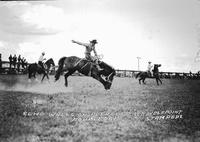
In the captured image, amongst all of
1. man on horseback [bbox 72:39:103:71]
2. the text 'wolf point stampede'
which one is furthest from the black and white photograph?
the text 'wolf point stampede'

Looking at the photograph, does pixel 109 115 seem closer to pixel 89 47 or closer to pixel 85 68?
pixel 85 68

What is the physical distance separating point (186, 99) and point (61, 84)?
152 inches

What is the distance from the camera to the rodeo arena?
16.3ft

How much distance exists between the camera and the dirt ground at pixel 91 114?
494cm

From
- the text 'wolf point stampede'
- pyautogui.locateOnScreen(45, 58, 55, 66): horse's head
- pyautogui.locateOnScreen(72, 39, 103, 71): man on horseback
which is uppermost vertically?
pyautogui.locateOnScreen(72, 39, 103, 71): man on horseback

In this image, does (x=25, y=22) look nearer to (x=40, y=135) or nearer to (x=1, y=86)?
(x=1, y=86)

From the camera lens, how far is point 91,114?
5.82 meters

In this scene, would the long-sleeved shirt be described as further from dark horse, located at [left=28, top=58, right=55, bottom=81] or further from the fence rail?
dark horse, located at [left=28, top=58, right=55, bottom=81]

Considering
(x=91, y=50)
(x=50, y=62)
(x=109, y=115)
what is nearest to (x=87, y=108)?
(x=109, y=115)

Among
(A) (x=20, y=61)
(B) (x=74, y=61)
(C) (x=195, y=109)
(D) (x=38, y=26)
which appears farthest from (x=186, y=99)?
(A) (x=20, y=61)

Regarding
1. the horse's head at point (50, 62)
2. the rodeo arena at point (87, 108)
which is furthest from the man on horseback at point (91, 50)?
the horse's head at point (50, 62)

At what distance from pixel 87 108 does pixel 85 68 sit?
4.86 feet

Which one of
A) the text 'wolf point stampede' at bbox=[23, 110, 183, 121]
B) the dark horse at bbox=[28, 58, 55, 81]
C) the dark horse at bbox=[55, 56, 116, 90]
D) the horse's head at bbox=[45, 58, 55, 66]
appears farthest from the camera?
the dark horse at bbox=[28, 58, 55, 81]

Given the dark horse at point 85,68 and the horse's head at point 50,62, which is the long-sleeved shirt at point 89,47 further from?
the horse's head at point 50,62
